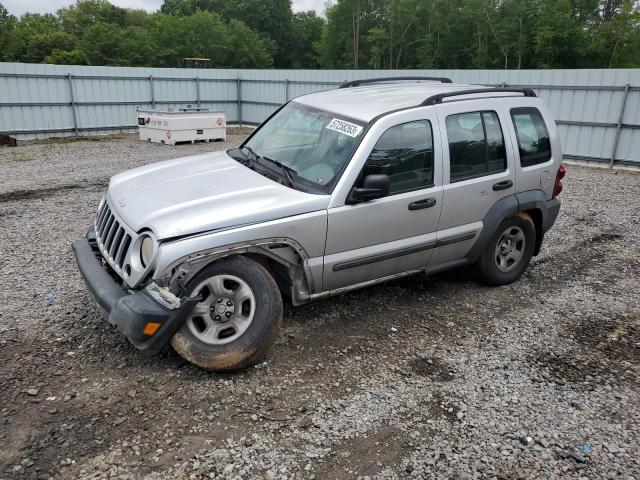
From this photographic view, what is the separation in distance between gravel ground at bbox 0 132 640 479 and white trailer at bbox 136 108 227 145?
10799 mm

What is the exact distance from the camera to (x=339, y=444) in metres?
3.10

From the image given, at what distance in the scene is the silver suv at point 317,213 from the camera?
3500 millimetres

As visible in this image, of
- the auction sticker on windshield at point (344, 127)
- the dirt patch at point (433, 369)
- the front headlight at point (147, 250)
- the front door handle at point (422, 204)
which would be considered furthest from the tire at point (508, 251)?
the front headlight at point (147, 250)

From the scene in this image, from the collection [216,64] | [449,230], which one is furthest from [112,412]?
[216,64]

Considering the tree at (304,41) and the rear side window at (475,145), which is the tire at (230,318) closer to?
the rear side window at (475,145)

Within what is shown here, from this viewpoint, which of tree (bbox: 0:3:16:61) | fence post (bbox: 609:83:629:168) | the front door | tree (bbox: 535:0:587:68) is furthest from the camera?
tree (bbox: 0:3:16:61)

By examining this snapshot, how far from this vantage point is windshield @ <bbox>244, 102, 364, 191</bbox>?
4145mm

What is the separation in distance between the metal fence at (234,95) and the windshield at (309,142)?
1093cm

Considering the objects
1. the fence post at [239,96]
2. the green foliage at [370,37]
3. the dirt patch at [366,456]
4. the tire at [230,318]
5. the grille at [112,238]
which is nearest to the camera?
the dirt patch at [366,456]

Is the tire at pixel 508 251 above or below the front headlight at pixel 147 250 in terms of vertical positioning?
below

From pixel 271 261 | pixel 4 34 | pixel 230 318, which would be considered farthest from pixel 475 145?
pixel 4 34

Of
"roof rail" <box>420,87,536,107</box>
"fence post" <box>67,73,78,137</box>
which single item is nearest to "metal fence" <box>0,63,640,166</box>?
"fence post" <box>67,73,78,137</box>

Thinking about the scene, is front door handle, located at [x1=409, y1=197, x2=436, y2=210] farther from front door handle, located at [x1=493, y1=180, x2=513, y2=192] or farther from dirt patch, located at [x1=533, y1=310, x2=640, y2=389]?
dirt patch, located at [x1=533, y1=310, x2=640, y2=389]

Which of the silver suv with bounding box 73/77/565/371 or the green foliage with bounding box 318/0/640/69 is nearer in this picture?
the silver suv with bounding box 73/77/565/371
